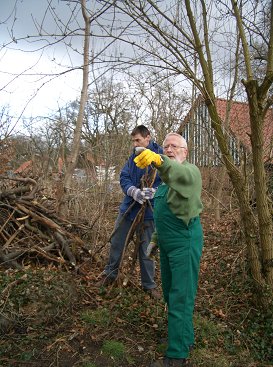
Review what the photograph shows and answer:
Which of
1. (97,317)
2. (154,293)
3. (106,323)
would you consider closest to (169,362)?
(106,323)

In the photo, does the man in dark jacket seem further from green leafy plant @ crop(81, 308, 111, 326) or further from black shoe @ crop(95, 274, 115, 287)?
green leafy plant @ crop(81, 308, 111, 326)

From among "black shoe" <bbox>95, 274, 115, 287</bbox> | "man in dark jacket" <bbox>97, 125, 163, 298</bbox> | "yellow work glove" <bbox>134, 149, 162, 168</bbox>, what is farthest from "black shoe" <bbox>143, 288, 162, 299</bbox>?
"yellow work glove" <bbox>134, 149, 162, 168</bbox>

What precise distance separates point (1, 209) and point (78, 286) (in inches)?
66.6

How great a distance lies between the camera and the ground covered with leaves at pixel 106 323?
10.9 feet

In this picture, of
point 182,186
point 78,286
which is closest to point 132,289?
point 78,286

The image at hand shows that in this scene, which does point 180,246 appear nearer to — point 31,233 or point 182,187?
point 182,187

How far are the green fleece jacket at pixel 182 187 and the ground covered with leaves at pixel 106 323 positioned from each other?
1343 millimetres

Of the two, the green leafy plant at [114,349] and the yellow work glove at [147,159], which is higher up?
the yellow work glove at [147,159]

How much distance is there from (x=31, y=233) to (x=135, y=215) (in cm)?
159

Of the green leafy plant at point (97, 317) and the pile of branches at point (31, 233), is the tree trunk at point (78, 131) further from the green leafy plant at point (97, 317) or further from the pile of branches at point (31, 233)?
the green leafy plant at point (97, 317)

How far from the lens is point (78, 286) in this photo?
436 centimetres

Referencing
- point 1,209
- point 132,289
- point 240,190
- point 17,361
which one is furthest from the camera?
point 1,209

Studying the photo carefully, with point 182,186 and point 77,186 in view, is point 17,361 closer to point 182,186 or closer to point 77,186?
point 182,186

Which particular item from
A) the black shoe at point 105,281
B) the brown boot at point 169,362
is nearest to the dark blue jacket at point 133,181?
the black shoe at point 105,281
